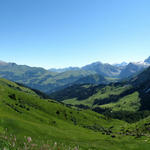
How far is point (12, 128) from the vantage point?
229 feet

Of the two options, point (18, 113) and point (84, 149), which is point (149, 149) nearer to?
point (84, 149)

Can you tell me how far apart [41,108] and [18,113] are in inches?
1917

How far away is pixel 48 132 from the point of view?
3265 inches

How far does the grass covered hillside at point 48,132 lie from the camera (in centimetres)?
1573

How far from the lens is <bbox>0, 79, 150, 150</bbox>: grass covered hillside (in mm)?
15732

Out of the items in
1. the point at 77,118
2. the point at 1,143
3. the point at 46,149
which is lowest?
the point at 77,118

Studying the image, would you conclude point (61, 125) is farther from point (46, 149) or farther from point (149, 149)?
point (46, 149)

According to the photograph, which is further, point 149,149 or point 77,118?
point 77,118

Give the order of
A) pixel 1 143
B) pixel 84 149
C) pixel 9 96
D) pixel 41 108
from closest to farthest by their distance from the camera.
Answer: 1. pixel 1 143
2. pixel 84 149
3. pixel 9 96
4. pixel 41 108

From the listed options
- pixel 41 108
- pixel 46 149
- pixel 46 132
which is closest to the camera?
pixel 46 149

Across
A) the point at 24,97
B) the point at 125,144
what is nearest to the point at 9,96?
the point at 24,97

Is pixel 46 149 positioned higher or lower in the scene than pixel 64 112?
higher

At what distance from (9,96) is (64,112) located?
195ft

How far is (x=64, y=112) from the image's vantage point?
194m
